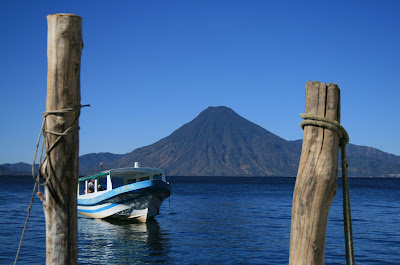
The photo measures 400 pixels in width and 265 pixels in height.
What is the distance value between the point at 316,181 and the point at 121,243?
21689 millimetres

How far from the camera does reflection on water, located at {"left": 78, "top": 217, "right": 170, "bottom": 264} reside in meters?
21.6

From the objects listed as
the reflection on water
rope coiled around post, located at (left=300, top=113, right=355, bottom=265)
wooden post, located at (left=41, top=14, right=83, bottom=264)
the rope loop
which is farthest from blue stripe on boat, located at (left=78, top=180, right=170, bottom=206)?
the rope loop

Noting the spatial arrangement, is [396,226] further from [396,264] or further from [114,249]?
[114,249]

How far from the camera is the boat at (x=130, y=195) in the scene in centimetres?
3091

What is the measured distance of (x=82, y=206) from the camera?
36531 millimetres

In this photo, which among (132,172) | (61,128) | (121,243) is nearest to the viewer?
(61,128)

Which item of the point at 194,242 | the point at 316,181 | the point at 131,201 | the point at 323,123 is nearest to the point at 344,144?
the point at 323,123

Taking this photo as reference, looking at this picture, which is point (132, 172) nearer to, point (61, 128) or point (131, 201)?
point (131, 201)

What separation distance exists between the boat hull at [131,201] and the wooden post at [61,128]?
2439 centimetres

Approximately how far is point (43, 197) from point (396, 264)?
18585 millimetres

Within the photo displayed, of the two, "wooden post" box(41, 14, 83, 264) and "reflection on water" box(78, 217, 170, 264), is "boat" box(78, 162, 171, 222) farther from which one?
"wooden post" box(41, 14, 83, 264)

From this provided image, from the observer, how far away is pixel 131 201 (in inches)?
1258

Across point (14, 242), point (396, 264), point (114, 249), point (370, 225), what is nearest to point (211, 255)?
point (114, 249)

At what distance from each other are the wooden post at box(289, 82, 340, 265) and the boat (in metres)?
25.1
